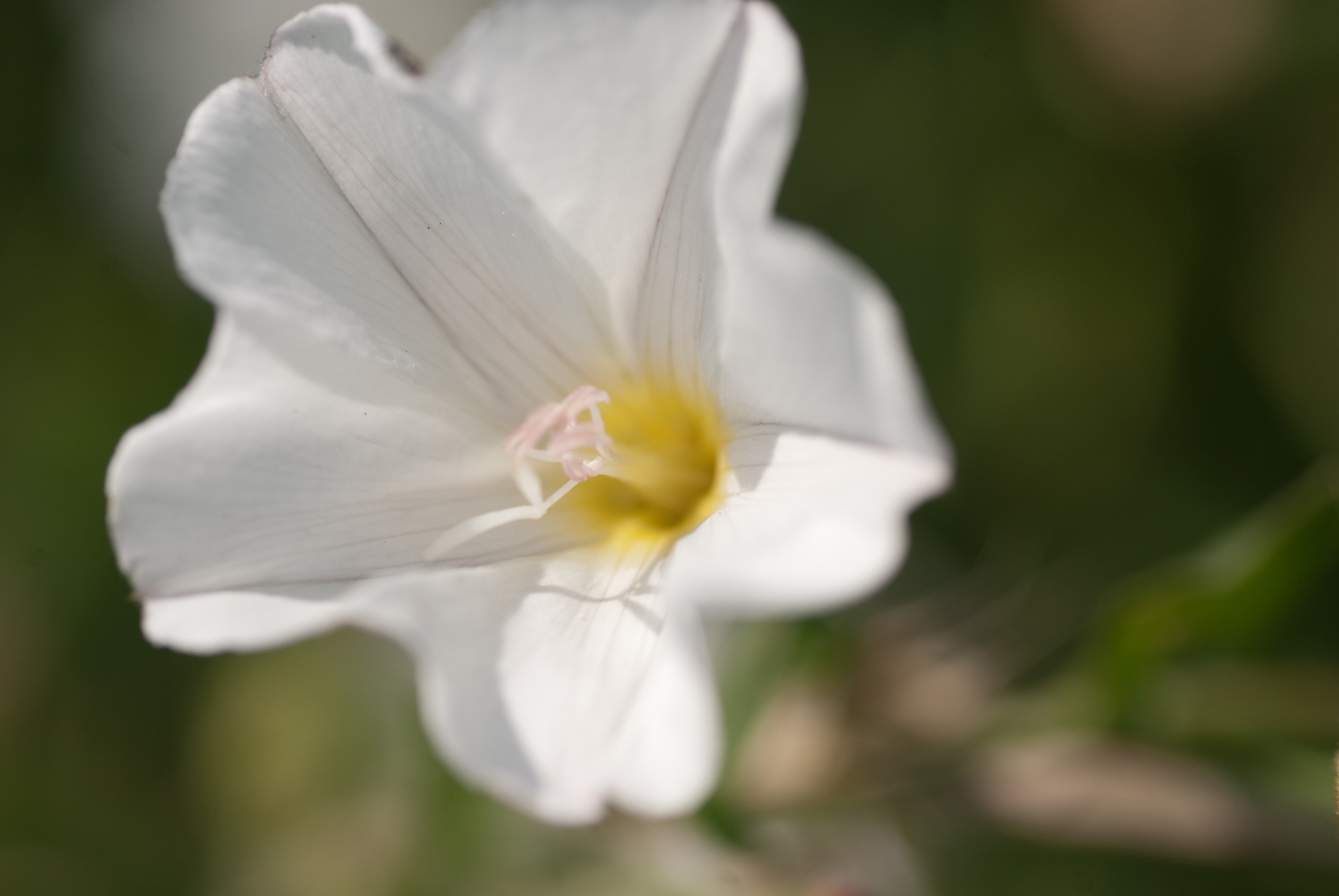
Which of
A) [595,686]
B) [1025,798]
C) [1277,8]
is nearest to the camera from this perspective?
[595,686]

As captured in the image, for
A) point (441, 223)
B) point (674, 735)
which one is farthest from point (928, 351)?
point (674, 735)

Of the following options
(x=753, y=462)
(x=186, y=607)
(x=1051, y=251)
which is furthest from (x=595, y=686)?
(x=1051, y=251)

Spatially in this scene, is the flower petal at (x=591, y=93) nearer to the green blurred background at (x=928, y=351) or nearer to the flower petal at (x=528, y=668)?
the flower petal at (x=528, y=668)

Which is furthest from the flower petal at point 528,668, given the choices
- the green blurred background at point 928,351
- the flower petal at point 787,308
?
the green blurred background at point 928,351

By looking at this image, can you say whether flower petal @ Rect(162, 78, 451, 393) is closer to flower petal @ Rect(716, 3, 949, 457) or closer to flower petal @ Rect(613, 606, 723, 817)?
flower petal @ Rect(716, 3, 949, 457)

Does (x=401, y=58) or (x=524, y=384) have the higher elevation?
(x=401, y=58)

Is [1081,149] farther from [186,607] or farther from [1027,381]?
[186,607]

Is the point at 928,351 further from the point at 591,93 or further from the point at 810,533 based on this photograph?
the point at 810,533
